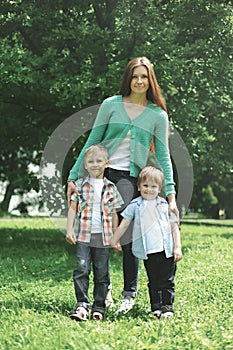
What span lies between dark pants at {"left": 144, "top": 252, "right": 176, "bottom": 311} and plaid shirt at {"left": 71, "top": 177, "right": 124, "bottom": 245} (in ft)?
1.41

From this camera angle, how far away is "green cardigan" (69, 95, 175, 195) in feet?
17.2

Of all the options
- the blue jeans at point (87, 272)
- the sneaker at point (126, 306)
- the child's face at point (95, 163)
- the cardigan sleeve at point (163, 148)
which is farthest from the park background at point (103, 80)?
the child's face at point (95, 163)

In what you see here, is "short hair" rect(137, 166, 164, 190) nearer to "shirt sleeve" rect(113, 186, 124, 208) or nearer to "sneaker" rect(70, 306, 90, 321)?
"shirt sleeve" rect(113, 186, 124, 208)

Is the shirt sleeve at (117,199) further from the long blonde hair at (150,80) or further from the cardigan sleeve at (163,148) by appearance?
the long blonde hair at (150,80)

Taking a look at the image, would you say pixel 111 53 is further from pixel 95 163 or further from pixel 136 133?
pixel 95 163

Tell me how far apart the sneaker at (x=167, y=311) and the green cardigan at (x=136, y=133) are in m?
0.95

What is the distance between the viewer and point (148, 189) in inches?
203

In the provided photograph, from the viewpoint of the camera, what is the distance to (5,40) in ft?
Result: 32.8

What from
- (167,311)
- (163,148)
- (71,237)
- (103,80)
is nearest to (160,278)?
(167,311)

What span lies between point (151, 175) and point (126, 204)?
382mm

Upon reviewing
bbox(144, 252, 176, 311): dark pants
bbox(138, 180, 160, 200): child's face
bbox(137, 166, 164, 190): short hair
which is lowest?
bbox(144, 252, 176, 311): dark pants

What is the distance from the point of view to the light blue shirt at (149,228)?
5121mm

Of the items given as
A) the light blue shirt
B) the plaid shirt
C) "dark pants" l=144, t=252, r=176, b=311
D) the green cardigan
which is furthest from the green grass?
the green cardigan

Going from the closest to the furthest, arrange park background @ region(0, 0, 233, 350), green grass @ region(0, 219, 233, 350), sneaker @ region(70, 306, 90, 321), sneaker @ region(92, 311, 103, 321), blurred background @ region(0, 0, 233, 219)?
green grass @ region(0, 219, 233, 350)
sneaker @ region(70, 306, 90, 321)
sneaker @ region(92, 311, 103, 321)
park background @ region(0, 0, 233, 350)
blurred background @ region(0, 0, 233, 219)
